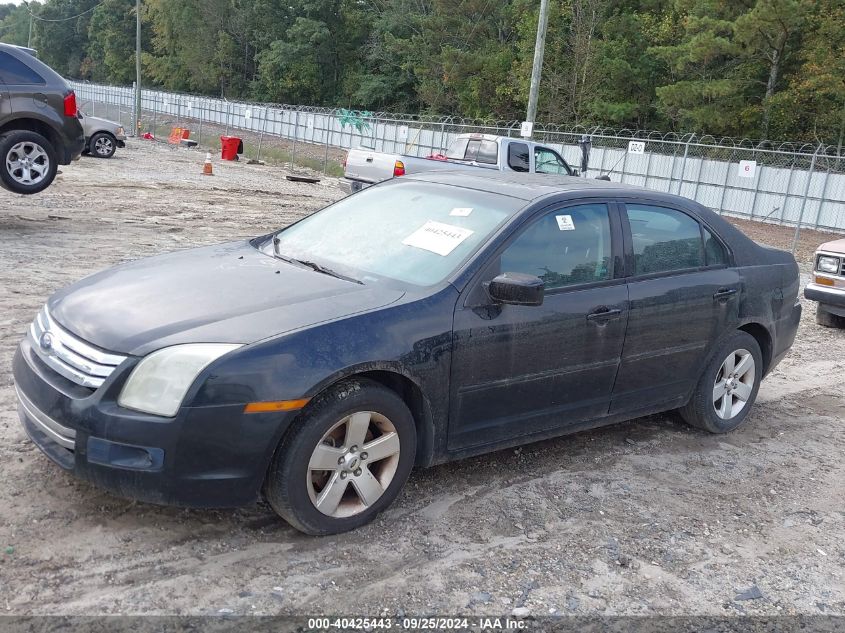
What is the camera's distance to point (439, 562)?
3.72 metres

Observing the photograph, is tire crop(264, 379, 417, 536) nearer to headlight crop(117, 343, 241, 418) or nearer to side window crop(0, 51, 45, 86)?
headlight crop(117, 343, 241, 418)

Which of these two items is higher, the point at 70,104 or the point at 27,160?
the point at 70,104

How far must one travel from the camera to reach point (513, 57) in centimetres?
5300

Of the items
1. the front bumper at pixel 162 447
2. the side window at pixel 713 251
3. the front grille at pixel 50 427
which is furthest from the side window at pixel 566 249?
the front grille at pixel 50 427

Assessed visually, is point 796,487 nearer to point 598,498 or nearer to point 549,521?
point 598,498

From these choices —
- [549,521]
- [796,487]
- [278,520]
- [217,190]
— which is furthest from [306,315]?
[217,190]

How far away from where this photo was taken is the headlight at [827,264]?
938 centimetres

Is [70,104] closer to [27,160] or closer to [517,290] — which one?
[27,160]

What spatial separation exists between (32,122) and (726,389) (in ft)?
30.1

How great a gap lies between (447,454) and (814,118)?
35530 millimetres

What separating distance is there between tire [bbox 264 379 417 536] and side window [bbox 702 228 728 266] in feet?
8.22

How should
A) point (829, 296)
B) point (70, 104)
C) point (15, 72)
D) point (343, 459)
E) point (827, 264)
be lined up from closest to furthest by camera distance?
point (343, 459)
point (829, 296)
point (827, 264)
point (15, 72)
point (70, 104)

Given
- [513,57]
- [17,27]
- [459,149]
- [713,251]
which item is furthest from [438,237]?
[17,27]

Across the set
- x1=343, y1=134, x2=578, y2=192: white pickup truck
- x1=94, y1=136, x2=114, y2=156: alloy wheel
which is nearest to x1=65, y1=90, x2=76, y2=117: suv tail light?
x1=343, y1=134, x2=578, y2=192: white pickup truck
